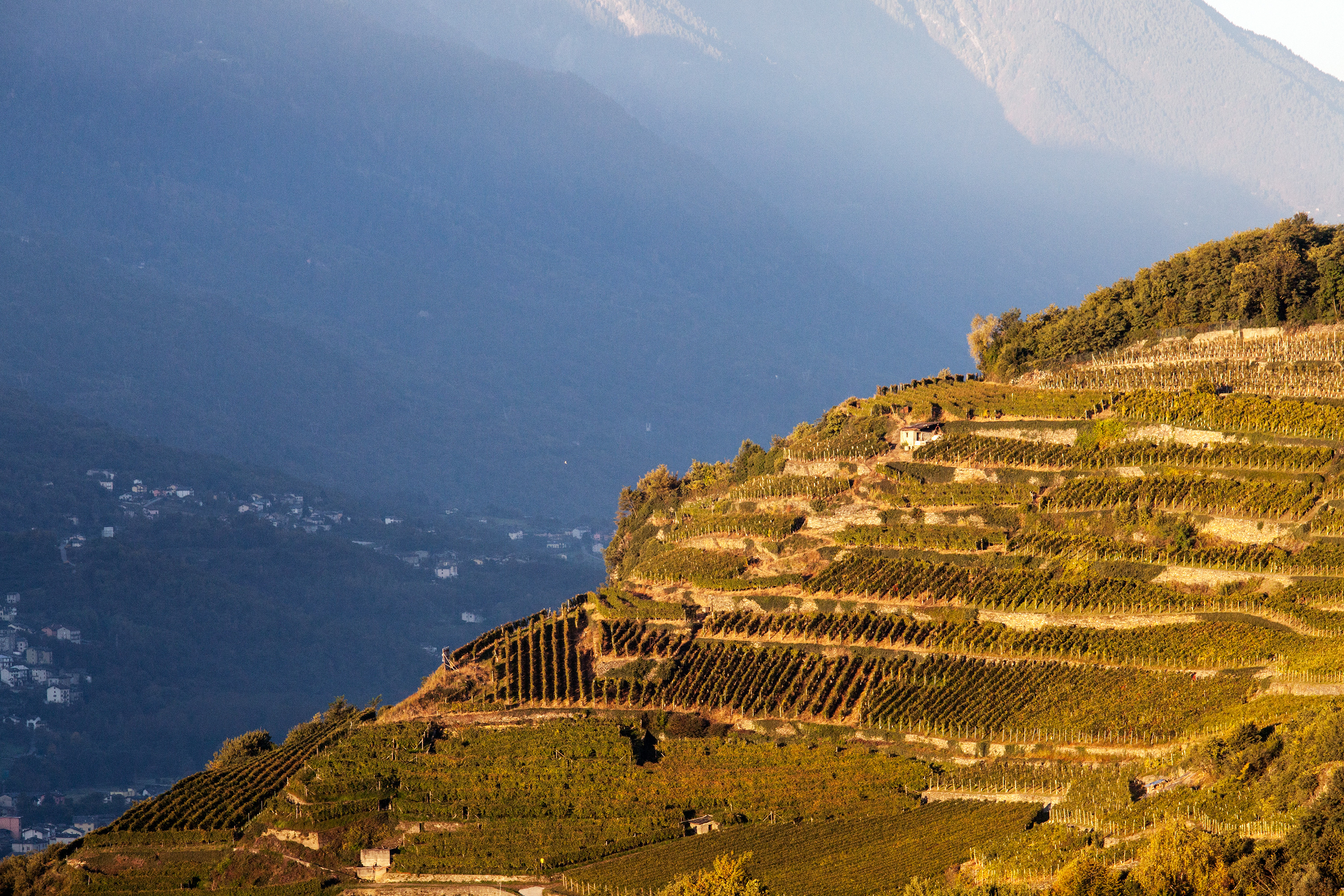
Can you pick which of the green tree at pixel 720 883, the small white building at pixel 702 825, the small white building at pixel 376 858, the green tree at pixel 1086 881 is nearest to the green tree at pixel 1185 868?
the green tree at pixel 1086 881

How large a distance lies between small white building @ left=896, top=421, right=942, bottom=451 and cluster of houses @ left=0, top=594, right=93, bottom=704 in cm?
13004

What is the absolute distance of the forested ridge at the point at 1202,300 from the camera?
8162 centimetres

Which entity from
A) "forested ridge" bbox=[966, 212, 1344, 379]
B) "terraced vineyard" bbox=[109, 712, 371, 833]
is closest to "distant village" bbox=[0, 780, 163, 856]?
"terraced vineyard" bbox=[109, 712, 371, 833]

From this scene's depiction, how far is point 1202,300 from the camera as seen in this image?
3351 inches

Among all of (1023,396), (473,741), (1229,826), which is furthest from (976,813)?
(1023,396)

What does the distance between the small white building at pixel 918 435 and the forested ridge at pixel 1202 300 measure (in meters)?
9.05

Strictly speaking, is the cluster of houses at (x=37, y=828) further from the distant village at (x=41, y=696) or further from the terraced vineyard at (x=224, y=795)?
the terraced vineyard at (x=224, y=795)

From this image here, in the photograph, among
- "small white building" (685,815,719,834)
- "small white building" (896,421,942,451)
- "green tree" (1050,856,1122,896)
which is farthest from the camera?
"small white building" (896,421,942,451)

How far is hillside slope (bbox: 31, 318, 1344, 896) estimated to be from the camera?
54219 mm

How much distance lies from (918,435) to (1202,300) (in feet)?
55.6

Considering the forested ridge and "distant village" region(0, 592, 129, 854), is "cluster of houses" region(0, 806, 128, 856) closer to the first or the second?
"distant village" region(0, 592, 129, 854)

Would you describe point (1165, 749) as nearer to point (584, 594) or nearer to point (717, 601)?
point (717, 601)

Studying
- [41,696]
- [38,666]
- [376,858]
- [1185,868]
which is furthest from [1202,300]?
[38,666]

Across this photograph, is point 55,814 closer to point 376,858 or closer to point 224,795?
point 224,795
